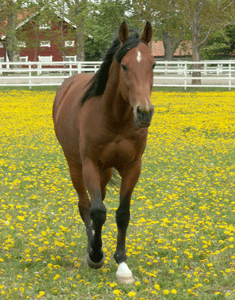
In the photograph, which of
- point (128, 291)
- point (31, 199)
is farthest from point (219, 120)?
point (128, 291)

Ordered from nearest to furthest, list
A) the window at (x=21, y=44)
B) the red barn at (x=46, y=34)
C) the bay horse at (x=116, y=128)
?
the bay horse at (x=116, y=128) → the red barn at (x=46, y=34) → the window at (x=21, y=44)

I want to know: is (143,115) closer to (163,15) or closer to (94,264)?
(94,264)

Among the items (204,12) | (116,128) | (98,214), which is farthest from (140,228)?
(204,12)

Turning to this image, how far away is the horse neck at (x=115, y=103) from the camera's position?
421 centimetres

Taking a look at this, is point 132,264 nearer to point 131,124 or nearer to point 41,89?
point 131,124

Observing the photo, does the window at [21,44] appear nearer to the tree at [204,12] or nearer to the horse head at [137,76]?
the tree at [204,12]

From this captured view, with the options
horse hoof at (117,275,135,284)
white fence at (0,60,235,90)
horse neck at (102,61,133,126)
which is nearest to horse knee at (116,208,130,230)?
horse hoof at (117,275,135,284)

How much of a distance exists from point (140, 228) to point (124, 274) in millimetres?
1452

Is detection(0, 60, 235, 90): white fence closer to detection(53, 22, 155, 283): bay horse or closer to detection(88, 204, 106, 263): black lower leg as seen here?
detection(53, 22, 155, 283): bay horse

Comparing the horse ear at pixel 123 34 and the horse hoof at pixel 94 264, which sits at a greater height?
the horse ear at pixel 123 34

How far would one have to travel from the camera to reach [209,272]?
4.34 metres

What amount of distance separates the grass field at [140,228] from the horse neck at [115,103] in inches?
58.0

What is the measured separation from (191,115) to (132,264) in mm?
12990

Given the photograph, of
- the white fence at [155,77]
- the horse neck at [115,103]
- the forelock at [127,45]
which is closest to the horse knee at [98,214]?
the horse neck at [115,103]
